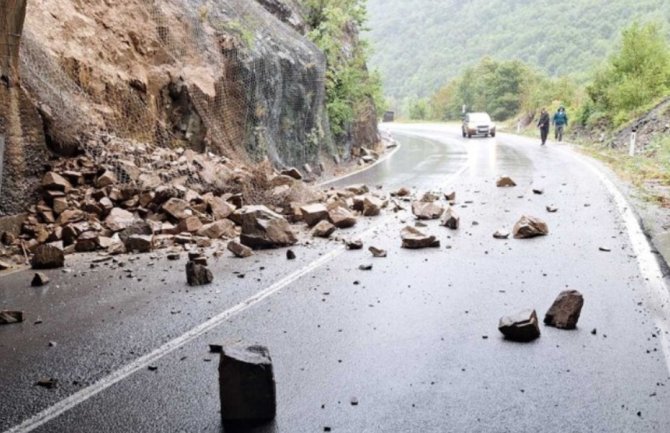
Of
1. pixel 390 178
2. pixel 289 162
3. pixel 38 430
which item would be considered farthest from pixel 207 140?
pixel 38 430

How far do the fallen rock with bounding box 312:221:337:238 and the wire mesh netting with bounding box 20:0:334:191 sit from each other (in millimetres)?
3251

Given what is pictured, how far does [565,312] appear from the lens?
18.1 ft

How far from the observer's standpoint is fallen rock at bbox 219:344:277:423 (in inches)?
152

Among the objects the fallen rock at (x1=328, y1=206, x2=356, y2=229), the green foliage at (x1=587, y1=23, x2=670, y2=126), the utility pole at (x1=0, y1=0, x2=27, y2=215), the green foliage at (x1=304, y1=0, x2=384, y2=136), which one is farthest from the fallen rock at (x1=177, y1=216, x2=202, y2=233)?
the green foliage at (x1=587, y1=23, x2=670, y2=126)

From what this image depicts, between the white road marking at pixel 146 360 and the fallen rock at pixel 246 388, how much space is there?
3.32 feet

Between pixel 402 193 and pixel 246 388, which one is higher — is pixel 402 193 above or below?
below

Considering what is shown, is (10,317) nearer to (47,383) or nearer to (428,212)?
(47,383)

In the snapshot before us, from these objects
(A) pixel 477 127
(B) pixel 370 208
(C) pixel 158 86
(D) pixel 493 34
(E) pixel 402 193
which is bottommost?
(A) pixel 477 127

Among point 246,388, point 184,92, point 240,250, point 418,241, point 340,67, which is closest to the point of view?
point 246,388

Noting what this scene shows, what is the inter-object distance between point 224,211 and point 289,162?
320 inches

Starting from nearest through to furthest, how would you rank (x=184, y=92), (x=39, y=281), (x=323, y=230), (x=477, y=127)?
(x=39, y=281), (x=323, y=230), (x=184, y=92), (x=477, y=127)

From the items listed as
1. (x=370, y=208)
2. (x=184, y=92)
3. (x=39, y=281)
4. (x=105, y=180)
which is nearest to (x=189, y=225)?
(x=105, y=180)

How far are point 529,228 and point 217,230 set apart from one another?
4.55 metres

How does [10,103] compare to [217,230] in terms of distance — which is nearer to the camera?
[10,103]
